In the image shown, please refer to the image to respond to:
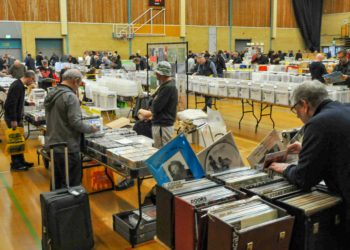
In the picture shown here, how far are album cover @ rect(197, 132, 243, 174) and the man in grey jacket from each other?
5.27 ft

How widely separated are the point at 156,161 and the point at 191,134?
457cm

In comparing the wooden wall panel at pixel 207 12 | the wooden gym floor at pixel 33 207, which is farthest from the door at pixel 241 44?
the wooden gym floor at pixel 33 207

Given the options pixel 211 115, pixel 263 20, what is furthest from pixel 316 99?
pixel 263 20

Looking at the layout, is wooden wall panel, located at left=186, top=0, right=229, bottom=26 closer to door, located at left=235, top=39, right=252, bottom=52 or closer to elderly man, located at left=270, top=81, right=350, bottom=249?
door, located at left=235, top=39, right=252, bottom=52

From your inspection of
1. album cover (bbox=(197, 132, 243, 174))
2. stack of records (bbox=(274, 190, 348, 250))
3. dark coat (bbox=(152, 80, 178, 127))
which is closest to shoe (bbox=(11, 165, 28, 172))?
dark coat (bbox=(152, 80, 178, 127))

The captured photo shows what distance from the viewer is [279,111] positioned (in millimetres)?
11328

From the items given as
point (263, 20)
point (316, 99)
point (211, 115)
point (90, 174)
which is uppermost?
point (263, 20)

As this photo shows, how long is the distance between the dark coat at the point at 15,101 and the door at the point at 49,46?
15.2 m

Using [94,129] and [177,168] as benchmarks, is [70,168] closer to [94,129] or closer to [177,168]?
[94,129]

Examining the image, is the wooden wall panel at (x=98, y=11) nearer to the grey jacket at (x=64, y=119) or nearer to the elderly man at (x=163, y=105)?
the elderly man at (x=163, y=105)

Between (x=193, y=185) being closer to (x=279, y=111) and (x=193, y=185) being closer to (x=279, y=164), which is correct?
(x=279, y=164)

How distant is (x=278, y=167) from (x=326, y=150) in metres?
0.42

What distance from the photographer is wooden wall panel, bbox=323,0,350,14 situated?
2761 centimetres

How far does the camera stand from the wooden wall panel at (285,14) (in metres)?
26.9
